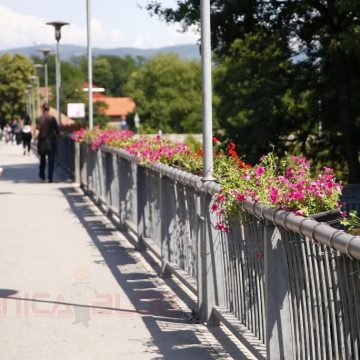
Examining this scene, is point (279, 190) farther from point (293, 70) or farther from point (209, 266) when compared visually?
point (293, 70)

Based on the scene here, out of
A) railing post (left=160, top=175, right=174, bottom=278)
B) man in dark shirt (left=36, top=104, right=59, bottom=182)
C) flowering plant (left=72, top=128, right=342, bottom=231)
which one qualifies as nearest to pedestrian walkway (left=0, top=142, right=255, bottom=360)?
railing post (left=160, top=175, right=174, bottom=278)

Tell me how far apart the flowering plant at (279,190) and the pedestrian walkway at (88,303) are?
93 cm

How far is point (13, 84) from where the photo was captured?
157625mm

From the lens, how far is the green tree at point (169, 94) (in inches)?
5645

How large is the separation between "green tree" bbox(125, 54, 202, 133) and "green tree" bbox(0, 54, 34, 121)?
16.4 metres

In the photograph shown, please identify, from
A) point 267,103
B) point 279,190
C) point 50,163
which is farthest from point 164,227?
point 267,103

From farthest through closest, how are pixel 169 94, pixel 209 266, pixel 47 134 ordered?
pixel 169 94, pixel 47 134, pixel 209 266

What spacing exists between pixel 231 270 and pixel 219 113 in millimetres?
42866

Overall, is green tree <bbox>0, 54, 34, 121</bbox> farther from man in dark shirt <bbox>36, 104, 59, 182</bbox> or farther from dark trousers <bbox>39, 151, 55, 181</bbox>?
man in dark shirt <bbox>36, 104, 59, 182</bbox>

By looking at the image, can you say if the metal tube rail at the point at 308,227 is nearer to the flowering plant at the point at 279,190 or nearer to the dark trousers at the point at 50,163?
the flowering plant at the point at 279,190

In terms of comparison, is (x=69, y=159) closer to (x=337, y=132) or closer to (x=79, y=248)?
(x=337, y=132)

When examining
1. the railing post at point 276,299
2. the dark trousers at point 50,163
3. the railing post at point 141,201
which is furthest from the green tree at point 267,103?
the railing post at point 276,299

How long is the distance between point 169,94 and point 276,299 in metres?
141

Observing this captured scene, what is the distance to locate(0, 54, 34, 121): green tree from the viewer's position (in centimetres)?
15525
